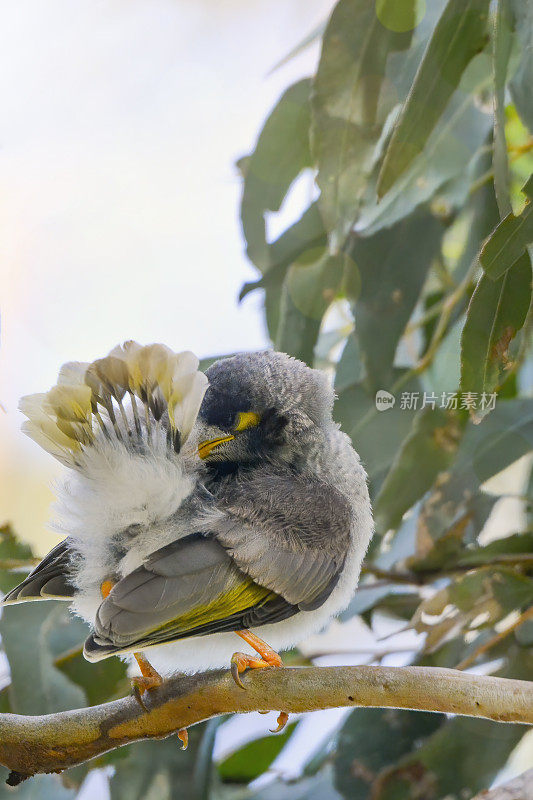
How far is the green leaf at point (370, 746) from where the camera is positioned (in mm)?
697

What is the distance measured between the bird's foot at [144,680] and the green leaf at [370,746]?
0.29 m

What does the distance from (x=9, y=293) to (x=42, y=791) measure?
373 mm

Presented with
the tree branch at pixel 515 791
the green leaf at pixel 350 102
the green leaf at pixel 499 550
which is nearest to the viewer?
the tree branch at pixel 515 791

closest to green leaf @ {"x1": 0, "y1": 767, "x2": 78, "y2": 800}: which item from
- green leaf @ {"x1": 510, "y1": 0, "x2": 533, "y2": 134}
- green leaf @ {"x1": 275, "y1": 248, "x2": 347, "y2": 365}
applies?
green leaf @ {"x1": 275, "y1": 248, "x2": 347, "y2": 365}

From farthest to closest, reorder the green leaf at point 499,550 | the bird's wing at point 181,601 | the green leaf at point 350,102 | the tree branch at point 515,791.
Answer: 1. the green leaf at point 499,550
2. the green leaf at point 350,102
3. the tree branch at point 515,791
4. the bird's wing at point 181,601

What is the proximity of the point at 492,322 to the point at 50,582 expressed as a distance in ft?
1.02

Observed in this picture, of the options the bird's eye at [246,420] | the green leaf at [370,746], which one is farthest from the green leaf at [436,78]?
the green leaf at [370,746]

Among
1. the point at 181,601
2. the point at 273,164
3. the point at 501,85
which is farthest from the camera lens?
the point at 273,164

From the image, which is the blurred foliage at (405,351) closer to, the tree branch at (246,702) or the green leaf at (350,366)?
the green leaf at (350,366)

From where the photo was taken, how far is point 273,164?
0.65m

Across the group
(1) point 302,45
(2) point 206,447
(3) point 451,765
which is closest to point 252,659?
(2) point 206,447

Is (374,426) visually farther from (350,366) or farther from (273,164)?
(273,164)

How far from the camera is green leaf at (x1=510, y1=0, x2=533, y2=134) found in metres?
0.54

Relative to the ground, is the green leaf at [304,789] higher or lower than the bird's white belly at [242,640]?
lower
